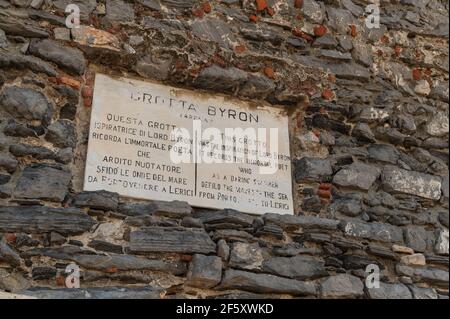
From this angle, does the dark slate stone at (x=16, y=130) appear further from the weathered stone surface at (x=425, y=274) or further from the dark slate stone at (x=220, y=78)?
the weathered stone surface at (x=425, y=274)

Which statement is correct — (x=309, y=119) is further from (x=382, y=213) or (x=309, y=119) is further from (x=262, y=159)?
(x=382, y=213)

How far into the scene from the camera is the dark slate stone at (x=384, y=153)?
4.53 metres

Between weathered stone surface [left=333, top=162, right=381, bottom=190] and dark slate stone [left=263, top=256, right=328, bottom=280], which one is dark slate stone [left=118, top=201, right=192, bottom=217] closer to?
dark slate stone [left=263, top=256, right=328, bottom=280]

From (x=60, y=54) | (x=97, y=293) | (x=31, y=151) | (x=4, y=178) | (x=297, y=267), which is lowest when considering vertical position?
→ (x=97, y=293)

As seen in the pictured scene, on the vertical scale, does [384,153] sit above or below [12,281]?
above

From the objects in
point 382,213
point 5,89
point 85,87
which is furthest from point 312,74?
point 5,89

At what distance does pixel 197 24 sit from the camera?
432 cm

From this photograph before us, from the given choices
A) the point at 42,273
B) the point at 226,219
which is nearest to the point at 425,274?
the point at 226,219

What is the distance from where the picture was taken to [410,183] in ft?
14.8

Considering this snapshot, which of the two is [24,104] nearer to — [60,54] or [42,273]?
[60,54]

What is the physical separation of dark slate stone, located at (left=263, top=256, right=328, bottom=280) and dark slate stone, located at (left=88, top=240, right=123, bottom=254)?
825 millimetres

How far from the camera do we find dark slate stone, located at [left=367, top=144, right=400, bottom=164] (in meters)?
4.53

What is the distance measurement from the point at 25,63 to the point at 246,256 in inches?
64.2
